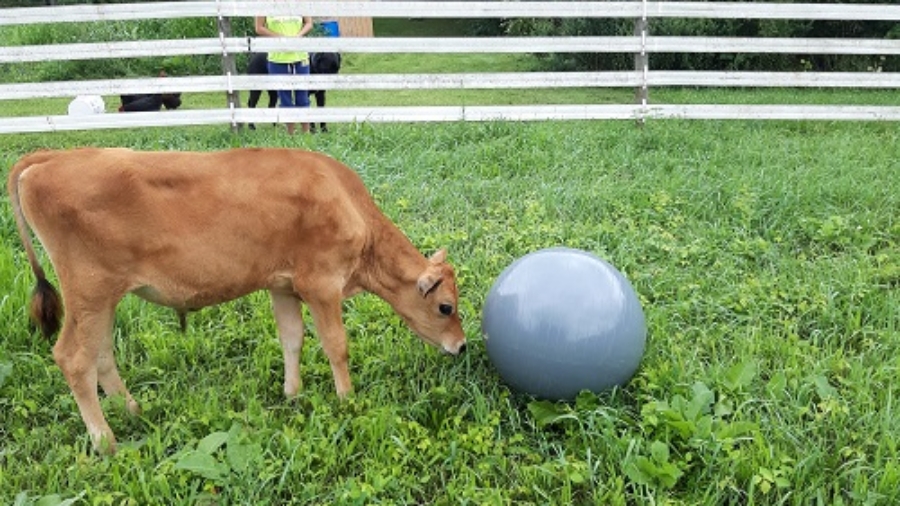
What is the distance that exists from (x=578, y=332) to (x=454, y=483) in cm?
96

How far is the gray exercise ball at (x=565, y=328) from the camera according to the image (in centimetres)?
387

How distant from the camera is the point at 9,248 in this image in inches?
215

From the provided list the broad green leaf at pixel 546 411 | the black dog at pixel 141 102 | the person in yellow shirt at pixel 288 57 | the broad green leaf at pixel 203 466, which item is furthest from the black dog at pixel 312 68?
the broad green leaf at pixel 203 466

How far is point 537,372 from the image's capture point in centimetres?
393

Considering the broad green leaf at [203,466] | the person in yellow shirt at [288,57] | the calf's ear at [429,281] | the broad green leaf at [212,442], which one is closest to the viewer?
the broad green leaf at [203,466]

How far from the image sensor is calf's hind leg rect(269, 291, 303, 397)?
4281mm

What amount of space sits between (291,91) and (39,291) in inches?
256

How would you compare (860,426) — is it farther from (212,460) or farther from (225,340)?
(225,340)

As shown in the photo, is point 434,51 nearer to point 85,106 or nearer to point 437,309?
point 85,106

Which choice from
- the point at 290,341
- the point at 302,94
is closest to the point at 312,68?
the point at 302,94

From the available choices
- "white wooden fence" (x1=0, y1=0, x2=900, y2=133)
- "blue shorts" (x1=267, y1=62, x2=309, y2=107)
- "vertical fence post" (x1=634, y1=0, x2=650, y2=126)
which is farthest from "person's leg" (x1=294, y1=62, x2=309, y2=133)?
"vertical fence post" (x1=634, y1=0, x2=650, y2=126)

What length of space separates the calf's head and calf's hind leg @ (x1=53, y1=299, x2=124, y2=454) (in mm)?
1570

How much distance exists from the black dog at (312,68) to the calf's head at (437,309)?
252 inches

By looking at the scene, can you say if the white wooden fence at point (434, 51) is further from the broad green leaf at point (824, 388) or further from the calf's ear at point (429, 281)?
the broad green leaf at point (824, 388)
